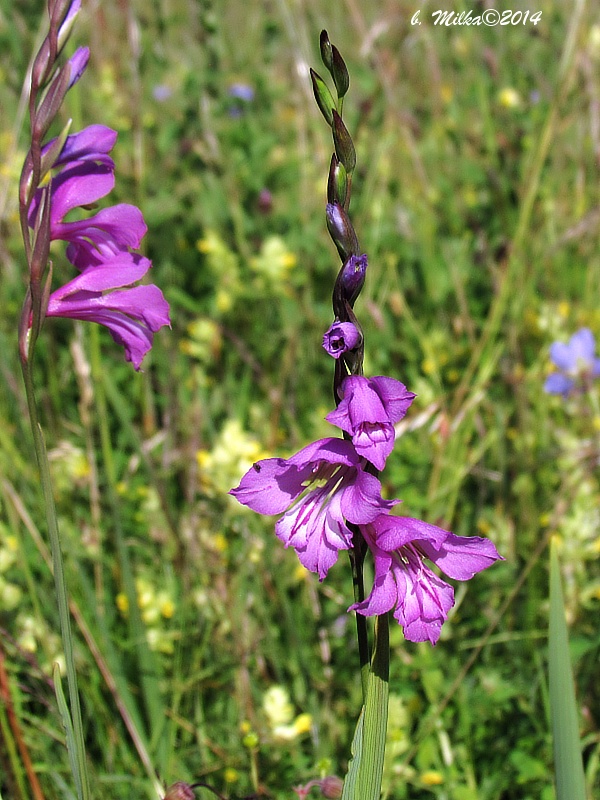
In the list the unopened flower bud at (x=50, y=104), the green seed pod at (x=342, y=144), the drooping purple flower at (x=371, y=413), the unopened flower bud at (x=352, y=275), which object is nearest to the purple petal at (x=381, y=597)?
the drooping purple flower at (x=371, y=413)

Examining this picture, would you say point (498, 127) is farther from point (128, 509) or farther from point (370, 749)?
point (370, 749)

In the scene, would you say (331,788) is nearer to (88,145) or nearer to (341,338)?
(341,338)

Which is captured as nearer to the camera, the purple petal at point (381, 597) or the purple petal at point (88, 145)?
the purple petal at point (381, 597)

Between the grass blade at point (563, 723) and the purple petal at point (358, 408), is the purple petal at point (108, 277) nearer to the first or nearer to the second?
the purple petal at point (358, 408)

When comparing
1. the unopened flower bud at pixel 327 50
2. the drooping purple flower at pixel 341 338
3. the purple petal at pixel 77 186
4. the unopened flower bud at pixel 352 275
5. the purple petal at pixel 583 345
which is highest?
the purple petal at pixel 583 345

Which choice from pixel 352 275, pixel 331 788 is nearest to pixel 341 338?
pixel 352 275

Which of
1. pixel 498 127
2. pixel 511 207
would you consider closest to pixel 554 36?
pixel 498 127

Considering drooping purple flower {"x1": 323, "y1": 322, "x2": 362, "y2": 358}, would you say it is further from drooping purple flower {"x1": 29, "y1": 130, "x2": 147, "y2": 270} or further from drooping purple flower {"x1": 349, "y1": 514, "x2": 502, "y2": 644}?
drooping purple flower {"x1": 29, "y1": 130, "x2": 147, "y2": 270}
